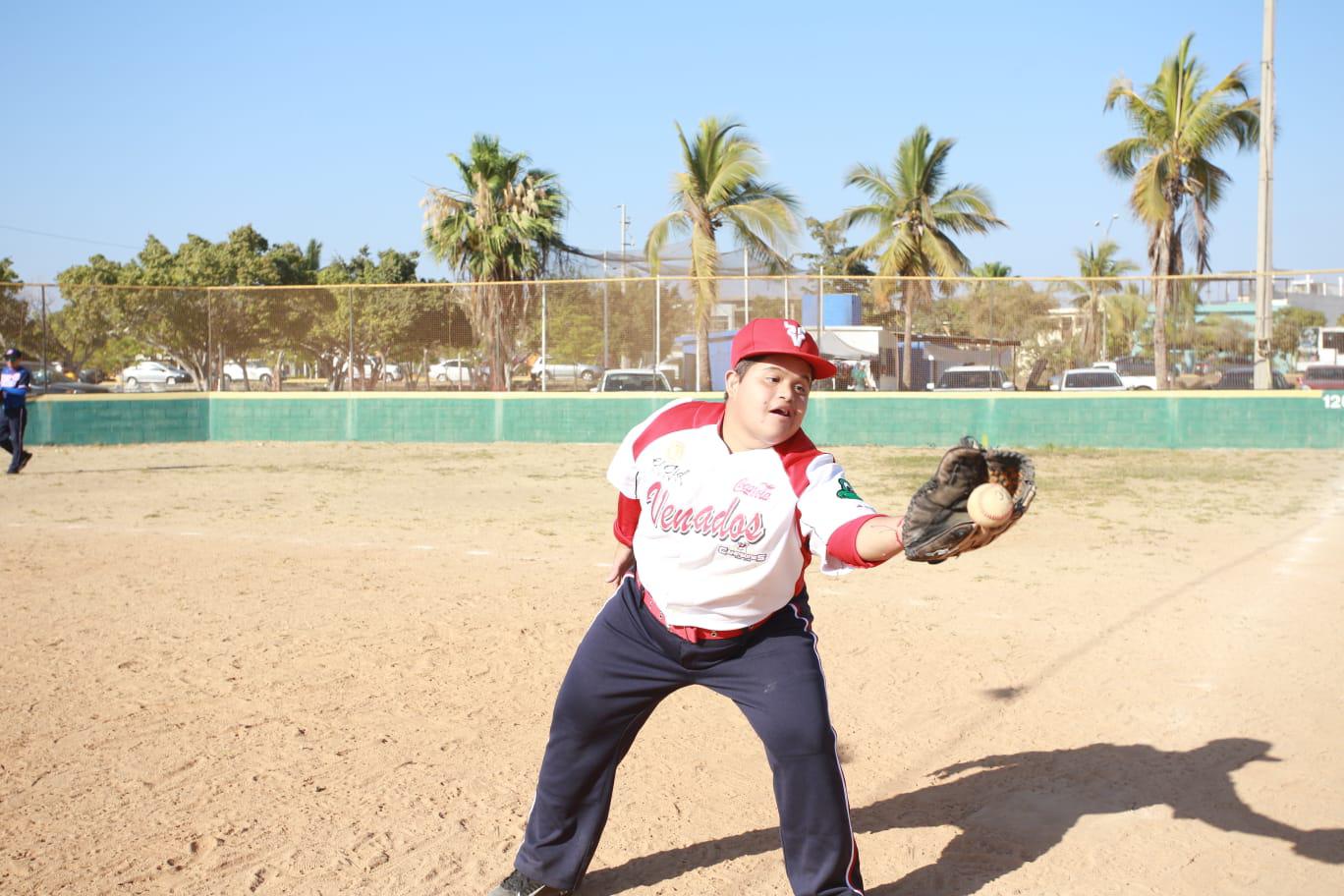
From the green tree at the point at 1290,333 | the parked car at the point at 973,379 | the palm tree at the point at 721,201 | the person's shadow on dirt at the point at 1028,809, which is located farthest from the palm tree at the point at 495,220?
the person's shadow on dirt at the point at 1028,809

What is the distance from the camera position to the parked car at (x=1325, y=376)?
19.4m

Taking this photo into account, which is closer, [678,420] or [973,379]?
[678,420]

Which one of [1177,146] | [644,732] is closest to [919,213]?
[1177,146]

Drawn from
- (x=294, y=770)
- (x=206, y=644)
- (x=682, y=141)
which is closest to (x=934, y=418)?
(x=682, y=141)

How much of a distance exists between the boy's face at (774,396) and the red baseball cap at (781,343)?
3cm

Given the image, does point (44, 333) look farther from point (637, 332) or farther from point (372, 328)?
point (637, 332)

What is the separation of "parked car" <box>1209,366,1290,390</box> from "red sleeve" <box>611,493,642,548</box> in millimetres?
18928

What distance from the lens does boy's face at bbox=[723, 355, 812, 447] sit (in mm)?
3184

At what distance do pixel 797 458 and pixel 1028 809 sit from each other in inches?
78.1

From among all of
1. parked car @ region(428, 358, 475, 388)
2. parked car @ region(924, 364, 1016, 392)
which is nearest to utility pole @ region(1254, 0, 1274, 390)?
parked car @ region(924, 364, 1016, 392)

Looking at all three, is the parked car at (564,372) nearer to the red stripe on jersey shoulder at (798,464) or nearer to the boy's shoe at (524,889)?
the boy's shoe at (524,889)

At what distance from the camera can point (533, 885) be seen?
11.7 feet

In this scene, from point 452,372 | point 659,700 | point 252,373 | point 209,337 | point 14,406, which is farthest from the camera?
point 252,373

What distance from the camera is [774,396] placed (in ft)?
10.5
